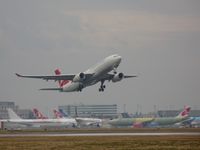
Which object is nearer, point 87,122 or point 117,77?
point 117,77

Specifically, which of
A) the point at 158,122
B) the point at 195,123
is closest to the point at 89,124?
the point at 158,122

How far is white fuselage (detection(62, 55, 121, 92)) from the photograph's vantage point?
99.8 metres

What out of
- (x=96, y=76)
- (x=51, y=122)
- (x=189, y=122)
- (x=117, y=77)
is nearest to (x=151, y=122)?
(x=189, y=122)

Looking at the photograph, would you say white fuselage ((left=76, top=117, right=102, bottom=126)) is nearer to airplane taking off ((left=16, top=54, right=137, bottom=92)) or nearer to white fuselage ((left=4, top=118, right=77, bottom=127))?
white fuselage ((left=4, top=118, right=77, bottom=127))

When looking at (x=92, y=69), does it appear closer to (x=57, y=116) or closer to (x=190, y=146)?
(x=190, y=146)

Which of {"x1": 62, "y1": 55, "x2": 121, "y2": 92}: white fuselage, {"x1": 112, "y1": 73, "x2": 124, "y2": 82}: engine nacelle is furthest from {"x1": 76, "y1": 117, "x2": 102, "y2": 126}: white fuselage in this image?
{"x1": 112, "y1": 73, "x2": 124, "y2": 82}: engine nacelle

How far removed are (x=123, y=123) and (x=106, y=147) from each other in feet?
418

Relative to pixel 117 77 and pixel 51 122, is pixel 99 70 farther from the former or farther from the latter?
pixel 51 122

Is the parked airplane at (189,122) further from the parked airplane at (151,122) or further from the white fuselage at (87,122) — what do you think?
the white fuselage at (87,122)

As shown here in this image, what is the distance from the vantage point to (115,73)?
10406cm

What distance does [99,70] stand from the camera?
10131 cm

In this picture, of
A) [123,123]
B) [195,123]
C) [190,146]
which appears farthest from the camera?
[123,123]

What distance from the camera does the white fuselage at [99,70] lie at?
99750 mm

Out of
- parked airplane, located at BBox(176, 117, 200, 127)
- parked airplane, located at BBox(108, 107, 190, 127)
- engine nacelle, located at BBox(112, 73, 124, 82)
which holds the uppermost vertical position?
engine nacelle, located at BBox(112, 73, 124, 82)
